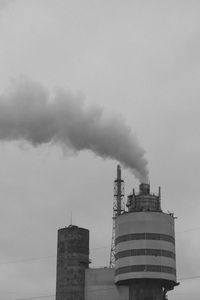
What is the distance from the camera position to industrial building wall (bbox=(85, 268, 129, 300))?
173125 millimetres

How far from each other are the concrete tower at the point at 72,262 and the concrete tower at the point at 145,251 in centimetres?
991

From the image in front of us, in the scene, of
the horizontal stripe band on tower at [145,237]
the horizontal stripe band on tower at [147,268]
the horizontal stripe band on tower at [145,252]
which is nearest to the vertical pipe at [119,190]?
the horizontal stripe band on tower at [145,237]

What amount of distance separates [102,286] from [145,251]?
15.5 m

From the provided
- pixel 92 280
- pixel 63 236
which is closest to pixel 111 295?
pixel 92 280

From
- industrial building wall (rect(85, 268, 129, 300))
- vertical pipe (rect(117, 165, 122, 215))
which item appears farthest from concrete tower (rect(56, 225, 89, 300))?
vertical pipe (rect(117, 165, 122, 215))

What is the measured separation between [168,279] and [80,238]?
24370 mm

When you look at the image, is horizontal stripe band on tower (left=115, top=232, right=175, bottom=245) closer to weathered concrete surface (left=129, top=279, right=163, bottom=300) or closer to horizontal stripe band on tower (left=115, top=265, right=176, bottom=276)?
horizontal stripe band on tower (left=115, top=265, right=176, bottom=276)

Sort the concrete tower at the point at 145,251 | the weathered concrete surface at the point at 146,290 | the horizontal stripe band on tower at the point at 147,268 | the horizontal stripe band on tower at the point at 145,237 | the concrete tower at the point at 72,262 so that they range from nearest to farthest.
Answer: the weathered concrete surface at the point at 146,290 < the horizontal stripe band on tower at the point at 147,268 < the concrete tower at the point at 145,251 < the horizontal stripe band on tower at the point at 145,237 < the concrete tower at the point at 72,262

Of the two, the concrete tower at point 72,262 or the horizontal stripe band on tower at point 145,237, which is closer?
the horizontal stripe band on tower at point 145,237

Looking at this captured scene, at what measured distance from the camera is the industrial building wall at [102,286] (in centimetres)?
17312

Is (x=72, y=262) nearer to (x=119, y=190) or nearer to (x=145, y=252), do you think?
(x=145, y=252)

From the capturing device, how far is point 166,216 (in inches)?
6742

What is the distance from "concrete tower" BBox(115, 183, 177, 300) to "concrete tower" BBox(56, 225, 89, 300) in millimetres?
9914

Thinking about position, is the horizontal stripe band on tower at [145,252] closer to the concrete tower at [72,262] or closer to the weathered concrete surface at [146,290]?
the weathered concrete surface at [146,290]
